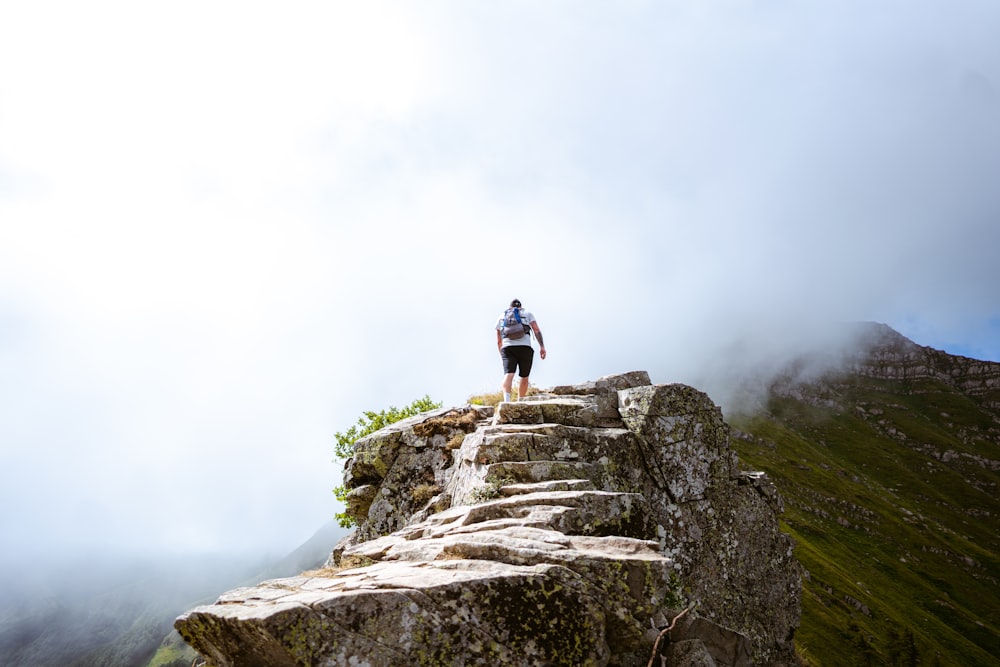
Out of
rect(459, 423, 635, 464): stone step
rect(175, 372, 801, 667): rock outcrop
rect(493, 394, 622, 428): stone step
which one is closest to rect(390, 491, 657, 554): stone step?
rect(175, 372, 801, 667): rock outcrop

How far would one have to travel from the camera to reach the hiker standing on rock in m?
23.2

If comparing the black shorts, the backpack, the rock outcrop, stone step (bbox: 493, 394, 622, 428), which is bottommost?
the rock outcrop

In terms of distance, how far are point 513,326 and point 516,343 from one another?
2.46 ft

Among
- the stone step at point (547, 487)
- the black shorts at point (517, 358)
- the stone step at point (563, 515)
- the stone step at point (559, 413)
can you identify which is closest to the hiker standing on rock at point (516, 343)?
the black shorts at point (517, 358)

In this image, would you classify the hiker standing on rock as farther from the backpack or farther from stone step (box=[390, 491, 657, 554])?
stone step (box=[390, 491, 657, 554])

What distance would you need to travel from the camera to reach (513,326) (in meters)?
23.2

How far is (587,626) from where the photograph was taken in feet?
31.0

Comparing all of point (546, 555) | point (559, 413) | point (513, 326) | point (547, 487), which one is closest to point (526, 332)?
point (513, 326)

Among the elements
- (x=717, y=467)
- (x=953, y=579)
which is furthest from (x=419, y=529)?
(x=953, y=579)

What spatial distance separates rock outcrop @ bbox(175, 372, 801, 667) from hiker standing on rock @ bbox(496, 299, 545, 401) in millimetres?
1486

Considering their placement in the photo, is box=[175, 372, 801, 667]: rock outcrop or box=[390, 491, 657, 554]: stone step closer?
box=[175, 372, 801, 667]: rock outcrop

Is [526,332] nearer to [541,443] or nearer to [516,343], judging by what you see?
[516,343]

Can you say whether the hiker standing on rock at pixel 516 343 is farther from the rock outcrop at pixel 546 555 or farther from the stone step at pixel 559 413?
the stone step at pixel 559 413

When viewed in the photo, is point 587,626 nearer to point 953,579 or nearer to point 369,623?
point 369,623
